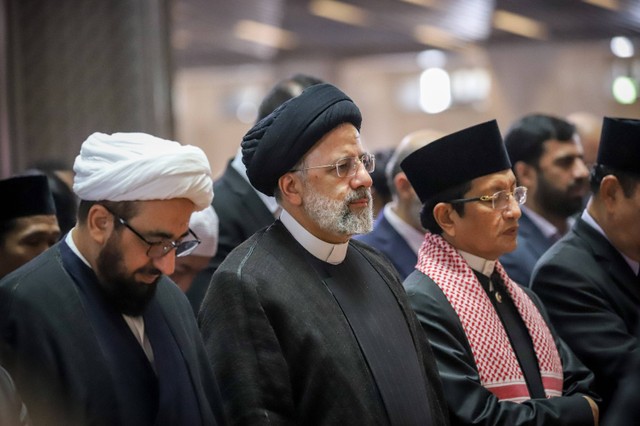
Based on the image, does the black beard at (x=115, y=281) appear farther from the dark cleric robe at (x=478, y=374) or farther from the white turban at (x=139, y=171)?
the dark cleric robe at (x=478, y=374)

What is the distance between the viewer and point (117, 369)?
252 cm

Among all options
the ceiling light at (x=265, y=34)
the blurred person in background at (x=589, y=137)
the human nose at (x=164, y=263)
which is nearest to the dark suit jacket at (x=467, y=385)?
the human nose at (x=164, y=263)

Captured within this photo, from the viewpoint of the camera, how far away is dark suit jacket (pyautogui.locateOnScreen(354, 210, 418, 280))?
4.36m

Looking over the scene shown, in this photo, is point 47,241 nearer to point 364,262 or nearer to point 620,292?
point 364,262

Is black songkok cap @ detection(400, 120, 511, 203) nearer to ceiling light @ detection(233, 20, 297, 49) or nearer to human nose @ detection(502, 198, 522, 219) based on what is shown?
human nose @ detection(502, 198, 522, 219)

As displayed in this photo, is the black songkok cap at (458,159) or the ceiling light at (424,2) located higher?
the ceiling light at (424,2)

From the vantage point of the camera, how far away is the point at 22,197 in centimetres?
340

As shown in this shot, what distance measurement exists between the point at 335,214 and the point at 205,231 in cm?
107

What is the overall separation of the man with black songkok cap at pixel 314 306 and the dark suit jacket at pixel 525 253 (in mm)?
1444

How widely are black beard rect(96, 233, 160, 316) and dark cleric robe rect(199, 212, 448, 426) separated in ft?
0.79

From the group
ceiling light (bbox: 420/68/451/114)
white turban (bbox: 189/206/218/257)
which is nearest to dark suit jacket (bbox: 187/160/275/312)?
white turban (bbox: 189/206/218/257)

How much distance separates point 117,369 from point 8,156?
4059 millimetres

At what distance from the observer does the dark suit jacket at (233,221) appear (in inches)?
158

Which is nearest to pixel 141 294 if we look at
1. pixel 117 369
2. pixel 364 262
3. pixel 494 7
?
pixel 117 369
